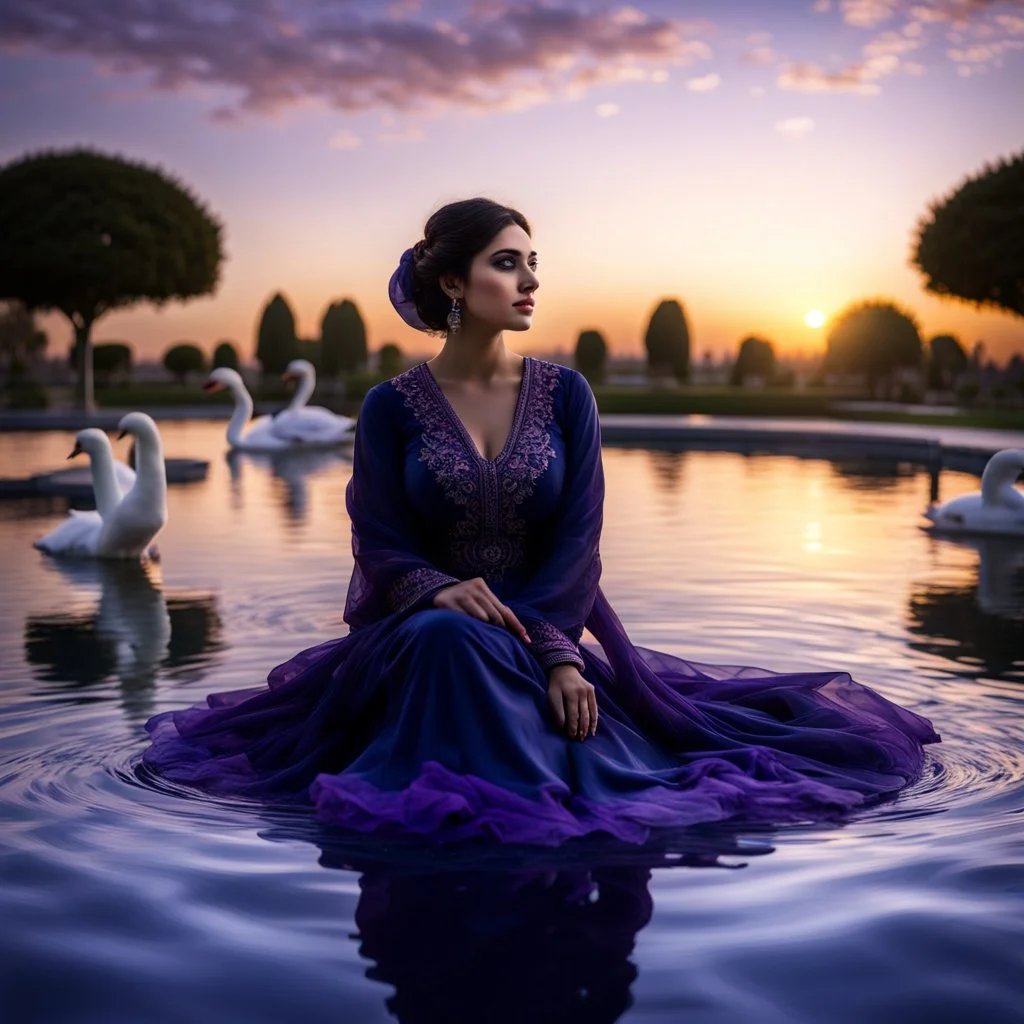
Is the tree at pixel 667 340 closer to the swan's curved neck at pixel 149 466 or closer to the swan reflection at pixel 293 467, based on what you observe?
the swan reflection at pixel 293 467

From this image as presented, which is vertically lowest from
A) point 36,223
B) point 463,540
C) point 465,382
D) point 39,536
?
point 39,536

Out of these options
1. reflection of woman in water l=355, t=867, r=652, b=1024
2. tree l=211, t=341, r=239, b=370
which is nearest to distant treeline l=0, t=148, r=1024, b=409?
tree l=211, t=341, r=239, b=370

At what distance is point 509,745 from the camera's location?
4.08 metres

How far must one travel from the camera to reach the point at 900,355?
180ft

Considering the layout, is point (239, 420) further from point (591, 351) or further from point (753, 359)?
point (753, 359)

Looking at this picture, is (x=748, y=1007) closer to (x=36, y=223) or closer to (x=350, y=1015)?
(x=350, y=1015)

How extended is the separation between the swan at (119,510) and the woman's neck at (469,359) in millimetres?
5602

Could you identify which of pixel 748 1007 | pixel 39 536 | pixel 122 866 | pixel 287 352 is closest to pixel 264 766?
pixel 122 866

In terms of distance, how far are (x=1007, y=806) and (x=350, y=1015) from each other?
2.36 meters

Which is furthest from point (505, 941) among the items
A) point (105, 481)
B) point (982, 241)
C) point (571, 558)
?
point (982, 241)

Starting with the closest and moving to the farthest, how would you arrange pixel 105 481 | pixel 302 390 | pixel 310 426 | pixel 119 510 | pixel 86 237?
pixel 119 510
pixel 105 481
pixel 310 426
pixel 302 390
pixel 86 237

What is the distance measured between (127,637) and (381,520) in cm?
349

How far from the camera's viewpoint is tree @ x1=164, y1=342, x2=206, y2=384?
5588 cm

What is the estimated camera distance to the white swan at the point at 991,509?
1233cm
